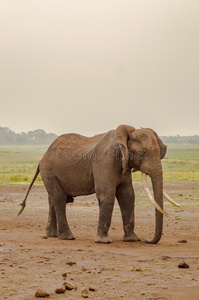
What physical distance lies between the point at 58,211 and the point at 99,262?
3549 mm

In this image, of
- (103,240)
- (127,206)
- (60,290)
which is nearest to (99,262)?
(103,240)

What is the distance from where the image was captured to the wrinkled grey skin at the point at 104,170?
44.5 ft

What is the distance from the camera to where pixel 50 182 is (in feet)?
50.2

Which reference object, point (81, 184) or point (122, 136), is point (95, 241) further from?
point (122, 136)

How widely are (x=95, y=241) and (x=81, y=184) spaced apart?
55.6 inches

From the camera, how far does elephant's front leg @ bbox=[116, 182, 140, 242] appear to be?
1446cm

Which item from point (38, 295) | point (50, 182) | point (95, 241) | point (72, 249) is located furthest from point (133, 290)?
point (50, 182)

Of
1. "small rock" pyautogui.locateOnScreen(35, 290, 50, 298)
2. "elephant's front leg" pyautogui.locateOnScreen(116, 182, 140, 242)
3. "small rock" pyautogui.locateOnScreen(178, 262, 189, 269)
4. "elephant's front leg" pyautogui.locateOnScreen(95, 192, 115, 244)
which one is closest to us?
"small rock" pyautogui.locateOnScreen(35, 290, 50, 298)

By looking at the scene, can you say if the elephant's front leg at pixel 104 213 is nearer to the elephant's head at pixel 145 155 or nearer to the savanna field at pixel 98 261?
the savanna field at pixel 98 261

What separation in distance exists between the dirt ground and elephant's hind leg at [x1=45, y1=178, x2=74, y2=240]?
0.32m

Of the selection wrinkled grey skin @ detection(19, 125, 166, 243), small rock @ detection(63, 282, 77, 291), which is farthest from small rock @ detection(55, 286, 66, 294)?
wrinkled grey skin @ detection(19, 125, 166, 243)

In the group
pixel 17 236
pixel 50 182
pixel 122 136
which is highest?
pixel 122 136

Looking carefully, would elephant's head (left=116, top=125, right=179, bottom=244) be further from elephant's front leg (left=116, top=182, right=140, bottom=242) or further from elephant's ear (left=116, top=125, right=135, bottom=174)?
elephant's front leg (left=116, top=182, right=140, bottom=242)

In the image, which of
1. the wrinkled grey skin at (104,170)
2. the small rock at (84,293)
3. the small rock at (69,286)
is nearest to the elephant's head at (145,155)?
the wrinkled grey skin at (104,170)
